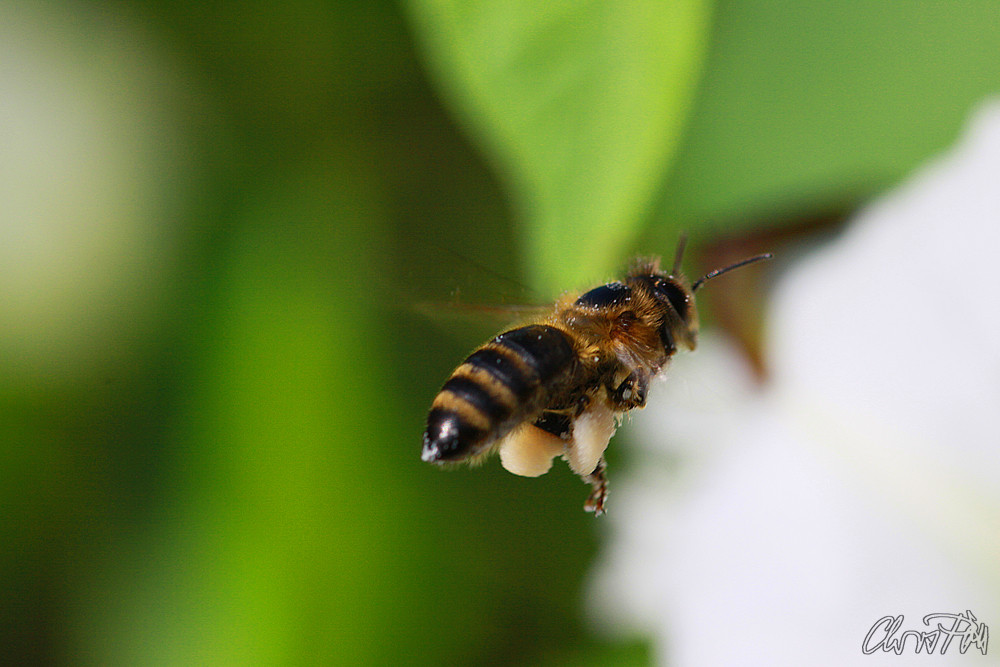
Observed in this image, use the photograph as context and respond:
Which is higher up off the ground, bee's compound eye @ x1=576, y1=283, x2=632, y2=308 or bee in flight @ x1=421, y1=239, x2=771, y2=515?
bee's compound eye @ x1=576, y1=283, x2=632, y2=308

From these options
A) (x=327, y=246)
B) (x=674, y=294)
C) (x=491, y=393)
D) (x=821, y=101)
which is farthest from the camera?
Result: (x=327, y=246)

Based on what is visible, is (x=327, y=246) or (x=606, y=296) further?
(x=327, y=246)

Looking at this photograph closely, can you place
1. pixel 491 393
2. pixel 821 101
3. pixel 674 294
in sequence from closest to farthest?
pixel 491 393 < pixel 674 294 < pixel 821 101

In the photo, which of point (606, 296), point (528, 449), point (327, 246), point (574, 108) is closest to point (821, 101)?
point (574, 108)

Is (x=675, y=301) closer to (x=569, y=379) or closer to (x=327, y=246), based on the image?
(x=569, y=379)

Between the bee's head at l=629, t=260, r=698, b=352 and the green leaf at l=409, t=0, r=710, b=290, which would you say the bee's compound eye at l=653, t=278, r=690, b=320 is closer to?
the bee's head at l=629, t=260, r=698, b=352

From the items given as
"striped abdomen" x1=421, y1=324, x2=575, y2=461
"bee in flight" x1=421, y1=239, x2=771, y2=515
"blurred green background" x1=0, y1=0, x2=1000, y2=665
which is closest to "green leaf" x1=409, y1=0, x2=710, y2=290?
"blurred green background" x1=0, y1=0, x2=1000, y2=665
